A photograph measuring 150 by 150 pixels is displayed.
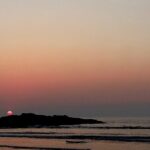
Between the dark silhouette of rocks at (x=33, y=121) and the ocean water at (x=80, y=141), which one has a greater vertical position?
the dark silhouette of rocks at (x=33, y=121)

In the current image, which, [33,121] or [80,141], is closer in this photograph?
[80,141]

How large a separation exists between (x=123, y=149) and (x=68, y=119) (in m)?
85.9

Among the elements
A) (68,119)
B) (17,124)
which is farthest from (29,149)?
(68,119)

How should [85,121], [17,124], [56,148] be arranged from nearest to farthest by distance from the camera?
1. [56,148]
2. [17,124]
3. [85,121]

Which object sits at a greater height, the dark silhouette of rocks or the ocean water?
the dark silhouette of rocks

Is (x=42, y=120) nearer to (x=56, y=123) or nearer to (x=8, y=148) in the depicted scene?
(x=56, y=123)

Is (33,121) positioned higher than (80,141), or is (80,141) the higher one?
(33,121)

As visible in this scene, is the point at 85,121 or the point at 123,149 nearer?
the point at 123,149

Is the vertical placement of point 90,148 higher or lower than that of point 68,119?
lower

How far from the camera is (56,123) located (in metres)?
116

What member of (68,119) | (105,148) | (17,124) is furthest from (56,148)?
(68,119)

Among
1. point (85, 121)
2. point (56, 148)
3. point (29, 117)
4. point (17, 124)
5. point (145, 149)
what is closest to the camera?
point (145, 149)

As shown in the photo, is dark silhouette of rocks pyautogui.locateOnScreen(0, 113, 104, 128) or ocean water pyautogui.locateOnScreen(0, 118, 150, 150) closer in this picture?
ocean water pyautogui.locateOnScreen(0, 118, 150, 150)

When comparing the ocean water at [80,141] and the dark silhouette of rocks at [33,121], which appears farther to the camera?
the dark silhouette of rocks at [33,121]
